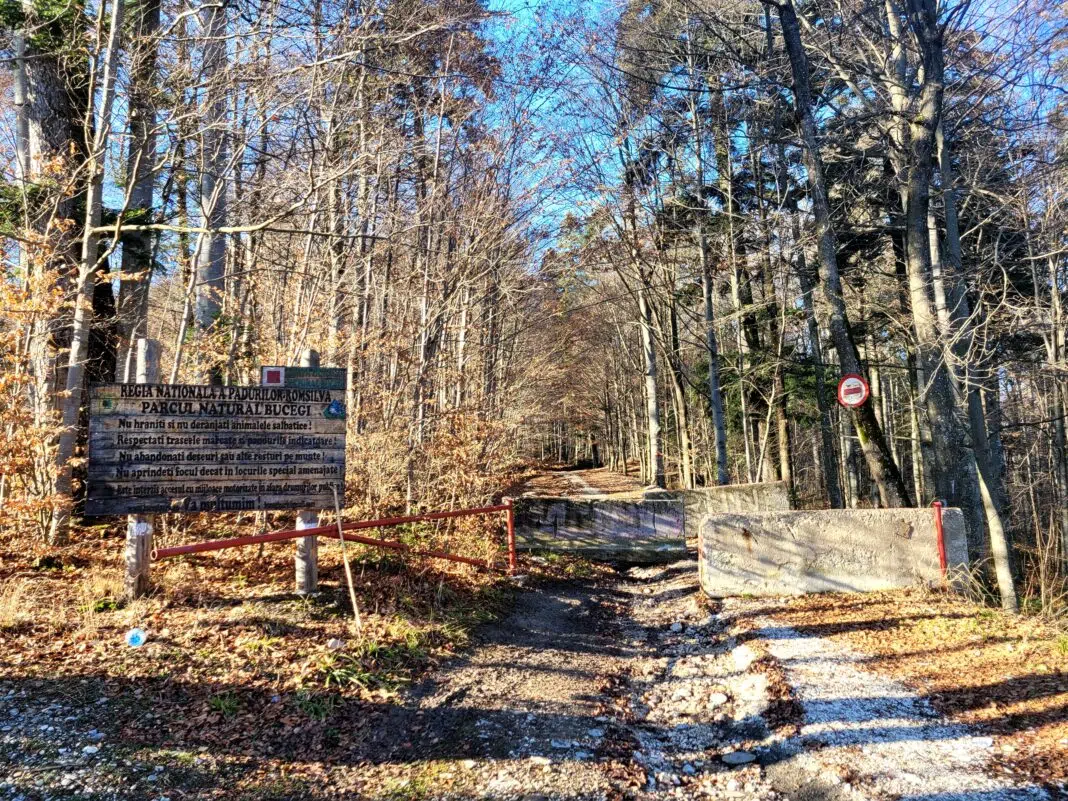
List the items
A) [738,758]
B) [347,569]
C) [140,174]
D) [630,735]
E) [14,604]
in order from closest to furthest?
[738,758], [630,735], [14,604], [347,569], [140,174]

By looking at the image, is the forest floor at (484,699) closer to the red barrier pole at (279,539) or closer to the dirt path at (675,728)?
the dirt path at (675,728)

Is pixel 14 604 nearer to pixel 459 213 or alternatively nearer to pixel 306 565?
pixel 306 565

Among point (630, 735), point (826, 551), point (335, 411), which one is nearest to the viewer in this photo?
point (630, 735)

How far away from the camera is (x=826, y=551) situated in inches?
349

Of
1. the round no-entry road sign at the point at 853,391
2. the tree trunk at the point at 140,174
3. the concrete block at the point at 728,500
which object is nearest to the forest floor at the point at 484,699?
the round no-entry road sign at the point at 853,391

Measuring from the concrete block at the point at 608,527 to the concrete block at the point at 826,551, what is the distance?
317cm

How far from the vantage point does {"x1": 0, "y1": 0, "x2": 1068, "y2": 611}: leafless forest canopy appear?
26.5ft

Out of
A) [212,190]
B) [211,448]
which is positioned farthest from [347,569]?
[212,190]

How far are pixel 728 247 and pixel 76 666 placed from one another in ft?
59.3

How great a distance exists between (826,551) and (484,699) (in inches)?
218

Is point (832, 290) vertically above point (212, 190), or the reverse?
point (212, 190)

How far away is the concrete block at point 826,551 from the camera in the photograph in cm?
873

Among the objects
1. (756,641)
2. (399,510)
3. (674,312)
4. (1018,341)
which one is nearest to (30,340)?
A: (399,510)

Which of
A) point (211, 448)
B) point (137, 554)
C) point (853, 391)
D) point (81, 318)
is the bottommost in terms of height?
point (137, 554)
